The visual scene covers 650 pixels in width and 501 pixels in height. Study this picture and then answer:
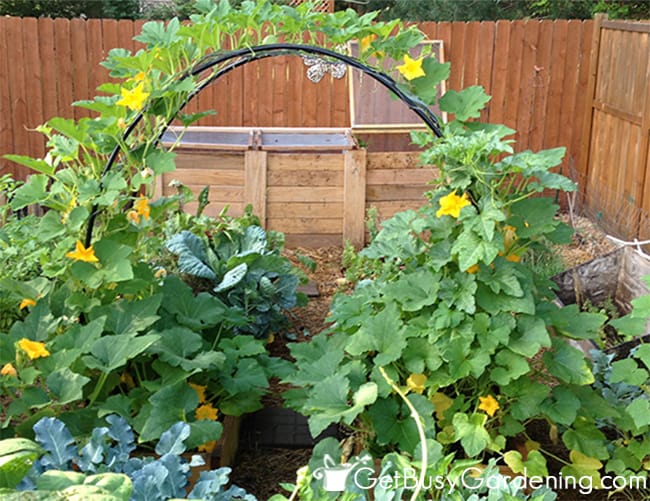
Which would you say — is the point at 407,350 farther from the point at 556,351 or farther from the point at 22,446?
the point at 22,446

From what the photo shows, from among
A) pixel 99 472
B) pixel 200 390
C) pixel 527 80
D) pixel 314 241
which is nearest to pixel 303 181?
pixel 314 241

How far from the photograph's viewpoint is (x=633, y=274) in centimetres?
436

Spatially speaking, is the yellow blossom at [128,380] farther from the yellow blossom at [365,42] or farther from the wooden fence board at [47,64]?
the wooden fence board at [47,64]

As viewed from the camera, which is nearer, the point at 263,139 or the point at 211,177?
the point at 211,177

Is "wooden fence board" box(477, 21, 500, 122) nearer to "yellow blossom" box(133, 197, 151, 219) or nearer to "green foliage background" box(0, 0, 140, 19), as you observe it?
"yellow blossom" box(133, 197, 151, 219)

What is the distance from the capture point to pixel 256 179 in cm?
592

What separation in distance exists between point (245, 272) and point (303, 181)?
7.40 ft

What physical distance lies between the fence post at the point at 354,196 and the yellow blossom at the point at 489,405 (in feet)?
11.5

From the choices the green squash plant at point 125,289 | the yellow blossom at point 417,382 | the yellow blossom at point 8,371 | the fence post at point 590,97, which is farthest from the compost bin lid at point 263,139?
the yellow blossom at point 417,382

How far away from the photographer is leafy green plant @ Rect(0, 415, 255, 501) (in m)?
1.30

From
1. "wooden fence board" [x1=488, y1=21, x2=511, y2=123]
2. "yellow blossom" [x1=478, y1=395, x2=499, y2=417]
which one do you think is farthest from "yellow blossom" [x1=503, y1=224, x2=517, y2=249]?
"wooden fence board" [x1=488, y1=21, x2=511, y2=123]

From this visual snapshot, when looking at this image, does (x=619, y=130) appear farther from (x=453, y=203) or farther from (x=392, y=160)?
(x=453, y=203)

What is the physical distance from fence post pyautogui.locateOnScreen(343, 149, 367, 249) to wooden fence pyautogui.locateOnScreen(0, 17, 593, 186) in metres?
1.84

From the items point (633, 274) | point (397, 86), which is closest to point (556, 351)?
point (397, 86)
